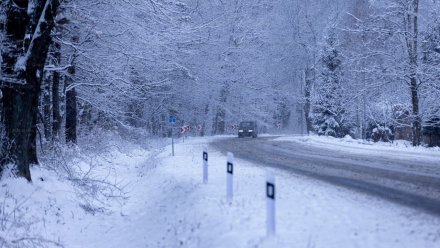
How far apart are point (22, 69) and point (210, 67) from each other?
107 ft

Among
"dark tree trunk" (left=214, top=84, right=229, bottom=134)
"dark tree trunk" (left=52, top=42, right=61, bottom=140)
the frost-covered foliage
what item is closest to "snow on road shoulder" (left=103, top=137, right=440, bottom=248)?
"dark tree trunk" (left=52, top=42, right=61, bottom=140)

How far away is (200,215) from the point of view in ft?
29.1

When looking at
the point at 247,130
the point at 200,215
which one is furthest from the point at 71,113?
the point at 247,130

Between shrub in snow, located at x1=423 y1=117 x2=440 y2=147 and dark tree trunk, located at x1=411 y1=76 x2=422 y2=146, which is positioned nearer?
dark tree trunk, located at x1=411 y1=76 x2=422 y2=146

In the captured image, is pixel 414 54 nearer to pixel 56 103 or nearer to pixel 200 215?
pixel 56 103

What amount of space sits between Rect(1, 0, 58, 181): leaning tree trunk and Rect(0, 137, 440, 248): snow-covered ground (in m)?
0.76

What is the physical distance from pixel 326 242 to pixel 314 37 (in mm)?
44001

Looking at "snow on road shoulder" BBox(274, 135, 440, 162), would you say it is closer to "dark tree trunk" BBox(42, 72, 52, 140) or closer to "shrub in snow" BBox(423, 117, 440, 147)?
"shrub in snow" BBox(423, 117, 440, 147)

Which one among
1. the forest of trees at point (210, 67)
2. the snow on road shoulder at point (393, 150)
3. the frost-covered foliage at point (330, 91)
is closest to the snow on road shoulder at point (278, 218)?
the forest of trees at point (210, 67)

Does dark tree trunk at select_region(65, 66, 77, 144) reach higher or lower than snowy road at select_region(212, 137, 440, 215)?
higher

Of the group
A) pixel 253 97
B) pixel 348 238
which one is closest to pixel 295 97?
pixel 253 97

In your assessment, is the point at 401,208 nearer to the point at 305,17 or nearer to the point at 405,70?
the point at 405,70

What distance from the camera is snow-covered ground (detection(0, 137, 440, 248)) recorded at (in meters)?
6.76

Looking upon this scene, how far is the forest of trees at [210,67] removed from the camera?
11266 millimetres
